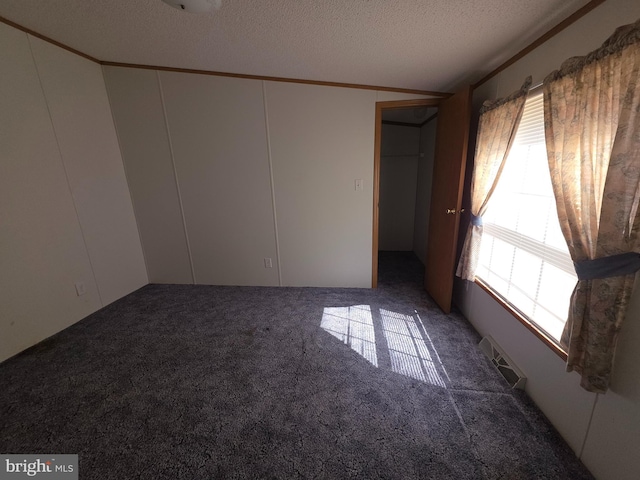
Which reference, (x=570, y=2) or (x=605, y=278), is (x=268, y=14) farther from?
(x=605, y=278)

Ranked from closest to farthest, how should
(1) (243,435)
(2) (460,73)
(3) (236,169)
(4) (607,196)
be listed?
(4) (607,196)
(1) (243,435)
(2) (460,73)
(3) (236,169)

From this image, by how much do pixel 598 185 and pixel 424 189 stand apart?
109 inches

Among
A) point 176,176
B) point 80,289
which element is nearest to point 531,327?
point 176,176

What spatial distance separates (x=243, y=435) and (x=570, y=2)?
2758 mm

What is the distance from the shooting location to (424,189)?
12.0ft

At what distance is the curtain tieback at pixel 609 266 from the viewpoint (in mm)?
882

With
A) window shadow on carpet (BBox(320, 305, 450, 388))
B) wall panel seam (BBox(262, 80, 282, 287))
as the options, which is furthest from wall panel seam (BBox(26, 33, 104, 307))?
window shadow on carpet (BBox(320, 305, 450, 388))

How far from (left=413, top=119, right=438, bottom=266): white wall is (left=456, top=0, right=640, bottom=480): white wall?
177 cm

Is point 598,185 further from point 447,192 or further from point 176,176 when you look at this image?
point 176,176

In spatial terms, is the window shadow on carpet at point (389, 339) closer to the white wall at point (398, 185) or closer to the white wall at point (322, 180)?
the white wall at point (322, 180)

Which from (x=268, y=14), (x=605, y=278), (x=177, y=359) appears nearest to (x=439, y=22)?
(x=268, y=14)

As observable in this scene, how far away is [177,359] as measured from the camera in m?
1.79

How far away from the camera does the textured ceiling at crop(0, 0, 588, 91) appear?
4.35 feet

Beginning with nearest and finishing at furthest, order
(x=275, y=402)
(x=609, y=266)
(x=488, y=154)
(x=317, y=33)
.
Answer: (x=609, y=266) < (x=275, y=402) < (x=317, y=33) < (x=488, y=154)
